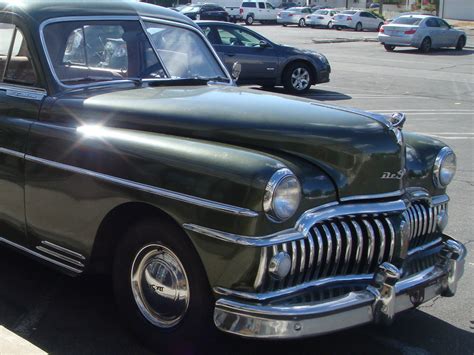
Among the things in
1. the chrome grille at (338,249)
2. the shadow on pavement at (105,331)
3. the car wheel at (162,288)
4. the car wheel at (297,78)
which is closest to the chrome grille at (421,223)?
the chrome grille at (338,249)

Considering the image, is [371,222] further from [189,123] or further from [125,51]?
[125,51]

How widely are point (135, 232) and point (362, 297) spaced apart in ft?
4.11

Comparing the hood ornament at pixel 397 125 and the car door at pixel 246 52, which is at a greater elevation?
the hood ornament at pixel 397 125

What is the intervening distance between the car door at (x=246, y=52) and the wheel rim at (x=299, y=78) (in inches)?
19.8

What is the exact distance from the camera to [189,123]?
3.79 metres

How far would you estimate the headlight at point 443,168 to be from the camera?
A: 4207 mm

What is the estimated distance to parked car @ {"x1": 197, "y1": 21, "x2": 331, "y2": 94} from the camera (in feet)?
47.8

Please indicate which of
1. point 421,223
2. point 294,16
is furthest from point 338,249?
point 294,16

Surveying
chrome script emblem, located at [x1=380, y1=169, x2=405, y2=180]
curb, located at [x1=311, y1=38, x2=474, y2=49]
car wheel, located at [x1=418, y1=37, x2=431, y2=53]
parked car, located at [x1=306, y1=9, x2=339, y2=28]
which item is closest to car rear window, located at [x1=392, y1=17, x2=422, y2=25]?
car wheel, located at [x1=418, y1=37, x2=431, y2=53]

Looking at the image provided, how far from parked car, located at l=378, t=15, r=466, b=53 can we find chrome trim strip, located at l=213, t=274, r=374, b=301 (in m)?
26.2

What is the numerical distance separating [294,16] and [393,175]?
4597 centimetres

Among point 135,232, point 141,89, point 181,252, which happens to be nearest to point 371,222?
point 181,252

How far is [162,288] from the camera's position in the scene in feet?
11.8

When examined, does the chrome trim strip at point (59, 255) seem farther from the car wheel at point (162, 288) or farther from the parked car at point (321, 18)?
the parked car at point (321, 18)
